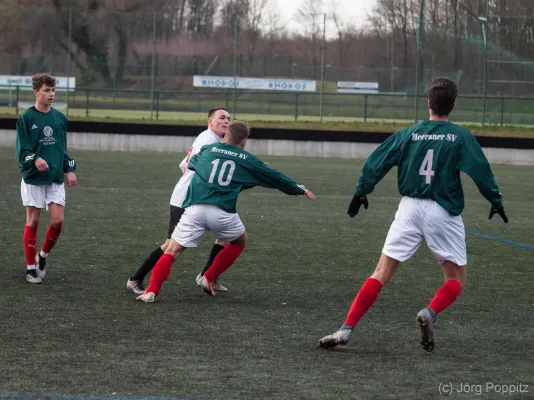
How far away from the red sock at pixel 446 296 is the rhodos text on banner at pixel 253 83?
1149 inches

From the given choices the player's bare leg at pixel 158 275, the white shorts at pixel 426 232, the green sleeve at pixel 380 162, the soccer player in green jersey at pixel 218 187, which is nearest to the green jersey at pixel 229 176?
the soccer player in green jersey at pixel 218 187

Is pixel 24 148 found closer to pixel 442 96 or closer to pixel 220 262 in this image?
pixel 220 262

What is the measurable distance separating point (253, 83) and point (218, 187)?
28.3m

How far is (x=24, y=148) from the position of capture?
824cm

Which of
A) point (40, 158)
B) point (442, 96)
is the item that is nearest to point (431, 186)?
point (442, 96)


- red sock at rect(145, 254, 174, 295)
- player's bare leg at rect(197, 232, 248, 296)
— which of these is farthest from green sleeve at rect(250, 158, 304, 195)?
red sock at rect(145, 254, 174, 295)

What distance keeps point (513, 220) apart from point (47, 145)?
Answer: 7618 mm

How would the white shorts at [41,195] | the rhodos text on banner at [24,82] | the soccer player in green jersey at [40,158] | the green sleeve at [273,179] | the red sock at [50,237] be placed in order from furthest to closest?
1. the rhodos text on banner at [24,82]
2. the red sock at [50,237]
3. the white shorts at [41,195]
4. the soccer player in green jersey at [40,158]
5. the green sleeve at [273,179]

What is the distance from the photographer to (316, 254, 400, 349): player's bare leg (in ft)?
19.9

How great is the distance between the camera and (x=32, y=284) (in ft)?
27.0

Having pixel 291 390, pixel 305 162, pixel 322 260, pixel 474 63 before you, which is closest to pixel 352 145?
pixel 305 162

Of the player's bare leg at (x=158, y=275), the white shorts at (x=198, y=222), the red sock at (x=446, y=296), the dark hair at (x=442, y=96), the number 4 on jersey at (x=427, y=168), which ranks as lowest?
the player's bare leg at (x=158, y=275)

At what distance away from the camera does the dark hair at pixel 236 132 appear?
24.6 ft

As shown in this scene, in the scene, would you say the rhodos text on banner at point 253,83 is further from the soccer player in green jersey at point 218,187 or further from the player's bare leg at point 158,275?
the player's bare leg at point 158,275
